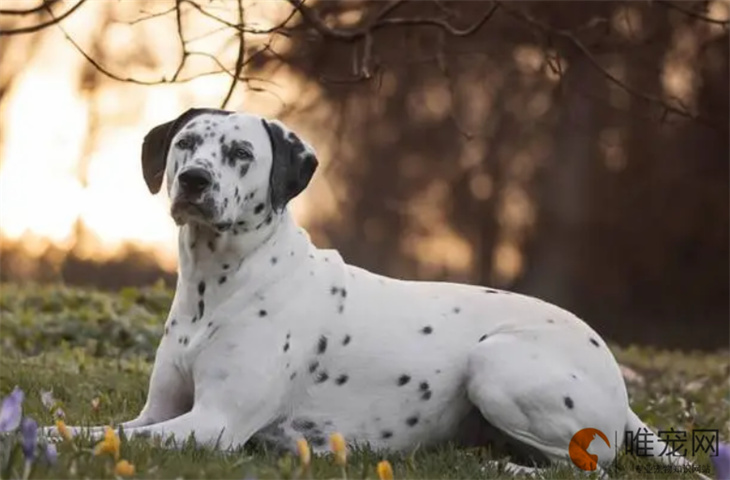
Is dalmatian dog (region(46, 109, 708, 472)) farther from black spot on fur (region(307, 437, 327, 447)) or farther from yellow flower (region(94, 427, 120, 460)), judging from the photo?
yellow flower (region(94, 427, 120, 460))

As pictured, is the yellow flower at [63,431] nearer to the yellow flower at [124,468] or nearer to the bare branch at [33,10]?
the yellow flower at [124,468]

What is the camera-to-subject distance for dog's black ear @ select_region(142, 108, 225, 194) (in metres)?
5.71

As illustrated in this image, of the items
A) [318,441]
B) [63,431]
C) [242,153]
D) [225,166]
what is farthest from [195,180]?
[318,441]

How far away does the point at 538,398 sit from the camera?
5.80m

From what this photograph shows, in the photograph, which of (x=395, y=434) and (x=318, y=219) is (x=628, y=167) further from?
(x=395, y=434)

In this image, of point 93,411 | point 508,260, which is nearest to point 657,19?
point 508,260

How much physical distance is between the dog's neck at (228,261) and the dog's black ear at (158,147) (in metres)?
0.25

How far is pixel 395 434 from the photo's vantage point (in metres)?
5.88

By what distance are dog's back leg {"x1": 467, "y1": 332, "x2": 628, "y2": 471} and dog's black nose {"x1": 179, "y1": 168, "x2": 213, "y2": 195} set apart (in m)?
1.49

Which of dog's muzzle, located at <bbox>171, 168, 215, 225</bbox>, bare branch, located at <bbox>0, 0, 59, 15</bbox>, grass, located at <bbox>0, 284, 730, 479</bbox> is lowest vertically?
grass, located at <bbox>0, 284, 730, 479</bbox>

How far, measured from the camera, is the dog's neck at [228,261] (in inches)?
222

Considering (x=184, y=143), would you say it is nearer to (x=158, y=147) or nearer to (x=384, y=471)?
(x=158, y=147)

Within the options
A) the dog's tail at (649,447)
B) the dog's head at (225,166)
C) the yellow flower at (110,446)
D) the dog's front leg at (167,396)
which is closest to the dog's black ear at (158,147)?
the dog's head at (225,166)

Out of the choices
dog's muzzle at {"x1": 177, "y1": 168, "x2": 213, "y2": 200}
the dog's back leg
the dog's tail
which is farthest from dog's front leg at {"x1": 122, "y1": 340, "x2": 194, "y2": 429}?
the dog's tail
